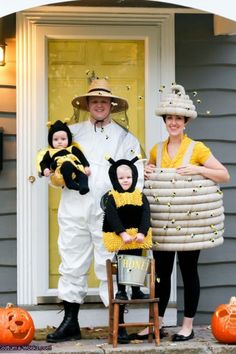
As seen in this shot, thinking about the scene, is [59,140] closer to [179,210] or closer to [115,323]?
[179,210]

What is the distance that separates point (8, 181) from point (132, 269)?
4.56 feet

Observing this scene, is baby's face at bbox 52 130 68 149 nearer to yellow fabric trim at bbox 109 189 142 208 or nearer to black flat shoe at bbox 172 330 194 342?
yellow fabric trim at bbox 109 189 142 208

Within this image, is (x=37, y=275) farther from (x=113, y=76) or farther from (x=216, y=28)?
(x=216, y=28)

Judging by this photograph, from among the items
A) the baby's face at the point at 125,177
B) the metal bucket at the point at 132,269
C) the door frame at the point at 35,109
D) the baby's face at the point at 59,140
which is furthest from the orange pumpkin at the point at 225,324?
the baby's face at the point at 59,140

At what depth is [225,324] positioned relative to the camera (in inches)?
221

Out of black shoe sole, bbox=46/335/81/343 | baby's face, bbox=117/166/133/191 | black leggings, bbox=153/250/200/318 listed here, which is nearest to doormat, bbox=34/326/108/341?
black shoe sole, bbox=46/335/81/343

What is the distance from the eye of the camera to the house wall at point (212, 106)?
6523mm

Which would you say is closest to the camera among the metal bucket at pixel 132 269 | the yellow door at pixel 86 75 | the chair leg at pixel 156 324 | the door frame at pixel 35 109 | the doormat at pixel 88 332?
the metal bucket at pixel 132 269

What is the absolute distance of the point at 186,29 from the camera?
21.4ft

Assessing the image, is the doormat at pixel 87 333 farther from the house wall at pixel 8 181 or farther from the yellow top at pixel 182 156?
the yellow top at pixel 182 156

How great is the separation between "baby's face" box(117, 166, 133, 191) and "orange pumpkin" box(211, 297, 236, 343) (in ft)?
3.36

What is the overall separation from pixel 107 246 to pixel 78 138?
824mm

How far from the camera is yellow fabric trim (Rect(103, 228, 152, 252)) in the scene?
548 cm

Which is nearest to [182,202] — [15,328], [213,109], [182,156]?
[182,156]
